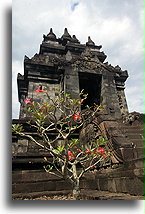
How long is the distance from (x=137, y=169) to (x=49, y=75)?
8.98 metres

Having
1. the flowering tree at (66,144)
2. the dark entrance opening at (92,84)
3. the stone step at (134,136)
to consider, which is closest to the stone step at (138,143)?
the stone step at (134,136)

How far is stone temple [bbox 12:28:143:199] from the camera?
3.89m

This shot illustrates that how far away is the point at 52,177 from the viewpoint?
527cm

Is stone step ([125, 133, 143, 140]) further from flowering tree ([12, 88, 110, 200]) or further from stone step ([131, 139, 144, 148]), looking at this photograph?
flowering tree ([12, 88, 110, 200])

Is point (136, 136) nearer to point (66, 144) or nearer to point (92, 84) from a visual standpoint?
point (66, 144)

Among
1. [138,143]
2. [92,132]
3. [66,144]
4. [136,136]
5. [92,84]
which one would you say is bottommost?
[138,143]

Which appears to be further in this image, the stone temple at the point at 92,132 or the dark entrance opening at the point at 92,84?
the dark entrance opening at the point at 92,84

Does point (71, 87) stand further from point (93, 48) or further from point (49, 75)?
point (93, 48)

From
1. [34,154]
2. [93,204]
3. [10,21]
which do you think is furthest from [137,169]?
[10,21]

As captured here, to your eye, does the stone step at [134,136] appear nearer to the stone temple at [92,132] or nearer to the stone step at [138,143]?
the stone temple at [92,132]

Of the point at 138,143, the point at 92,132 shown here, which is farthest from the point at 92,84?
the point at 138,143

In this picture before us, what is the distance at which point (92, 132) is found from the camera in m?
5.78

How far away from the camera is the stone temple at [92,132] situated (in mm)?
3891

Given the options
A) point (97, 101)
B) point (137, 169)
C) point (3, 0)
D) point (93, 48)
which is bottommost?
point (137, 169)
